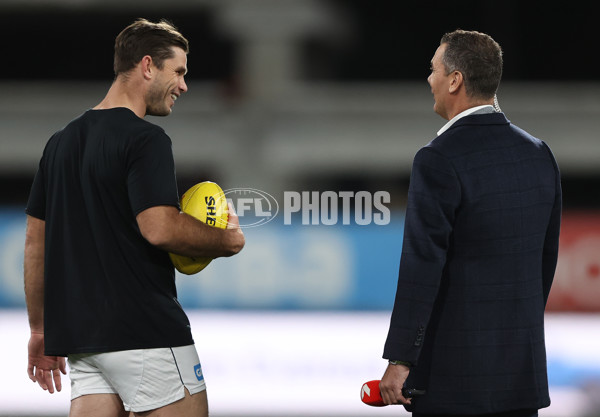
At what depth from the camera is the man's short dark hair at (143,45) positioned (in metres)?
3.23

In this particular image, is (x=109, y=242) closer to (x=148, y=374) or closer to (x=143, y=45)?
(x=148, y=374)

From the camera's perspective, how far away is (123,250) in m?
3.09

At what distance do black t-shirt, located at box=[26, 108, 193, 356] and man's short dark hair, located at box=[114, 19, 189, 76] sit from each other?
0.19 meters

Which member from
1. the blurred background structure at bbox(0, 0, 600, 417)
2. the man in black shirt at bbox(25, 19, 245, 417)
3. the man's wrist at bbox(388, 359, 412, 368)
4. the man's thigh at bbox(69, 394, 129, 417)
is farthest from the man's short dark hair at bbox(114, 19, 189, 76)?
the blurred background structure at bbox(0, 0, 600, 417)

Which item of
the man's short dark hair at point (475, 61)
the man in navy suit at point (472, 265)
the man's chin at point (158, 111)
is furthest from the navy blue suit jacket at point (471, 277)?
the man's chin at point (158, 111)

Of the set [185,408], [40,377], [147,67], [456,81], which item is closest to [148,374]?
[185,408]

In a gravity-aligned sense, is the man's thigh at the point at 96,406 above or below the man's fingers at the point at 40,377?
below

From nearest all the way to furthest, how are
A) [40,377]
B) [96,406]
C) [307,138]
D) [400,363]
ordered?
1. [400,363]
2. [96,406]
3. [40,377]
4. [307,138]

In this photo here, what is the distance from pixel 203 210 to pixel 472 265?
39.3 inches

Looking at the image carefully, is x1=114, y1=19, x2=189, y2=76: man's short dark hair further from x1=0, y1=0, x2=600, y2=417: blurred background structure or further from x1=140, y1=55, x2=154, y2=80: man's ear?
x1=0, y1=0, x2=600, y2=417: blurred background structure

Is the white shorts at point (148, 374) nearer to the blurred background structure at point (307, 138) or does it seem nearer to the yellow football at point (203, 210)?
the yellow football at point (203, 210)

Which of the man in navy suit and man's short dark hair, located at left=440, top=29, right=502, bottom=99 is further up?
man's short dark hair, located at left=440, top=29, right=502, bottom=99

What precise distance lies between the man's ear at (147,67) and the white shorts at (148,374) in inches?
36.7

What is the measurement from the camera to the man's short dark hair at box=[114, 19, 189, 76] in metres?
3.23
